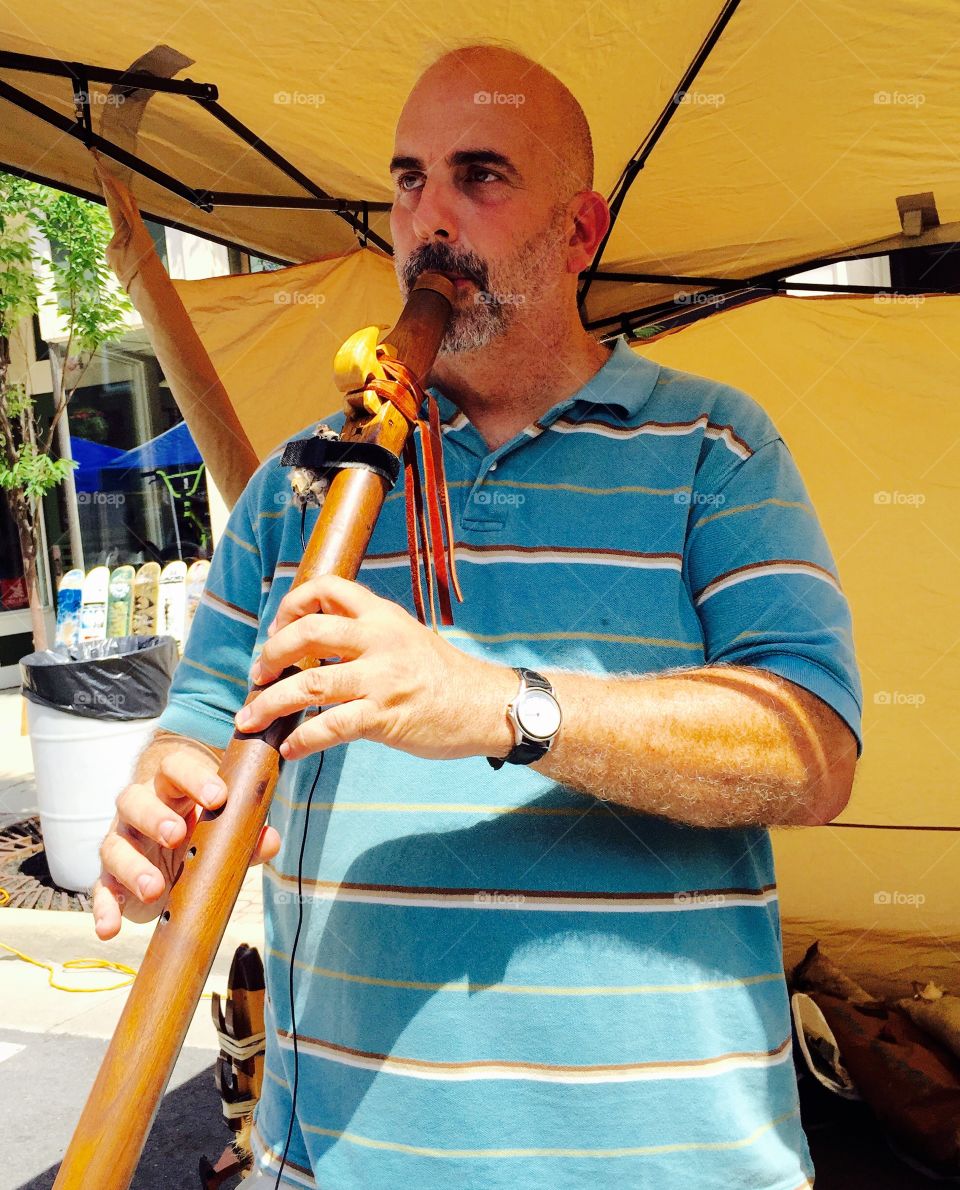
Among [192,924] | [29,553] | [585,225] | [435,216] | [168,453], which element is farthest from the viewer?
[168,453]

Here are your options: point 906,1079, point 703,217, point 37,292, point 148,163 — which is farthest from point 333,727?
point 37,292

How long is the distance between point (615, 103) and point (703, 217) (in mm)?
787

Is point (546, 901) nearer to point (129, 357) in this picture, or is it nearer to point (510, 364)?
point (510, 364)

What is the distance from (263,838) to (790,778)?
543 millimetres

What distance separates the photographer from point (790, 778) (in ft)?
3.43

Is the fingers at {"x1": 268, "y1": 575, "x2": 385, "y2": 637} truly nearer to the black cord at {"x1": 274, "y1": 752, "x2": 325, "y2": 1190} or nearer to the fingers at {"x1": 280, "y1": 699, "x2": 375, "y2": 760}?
the fingers at {"x1": 280, "y1": 699, "x2": 375, "y2": 760}

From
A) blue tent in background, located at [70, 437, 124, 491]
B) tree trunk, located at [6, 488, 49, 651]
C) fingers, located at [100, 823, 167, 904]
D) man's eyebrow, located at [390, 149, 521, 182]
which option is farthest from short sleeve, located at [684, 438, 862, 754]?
blue tent in background, located at [70, 437, 124, 491]

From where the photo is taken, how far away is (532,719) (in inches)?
36.5

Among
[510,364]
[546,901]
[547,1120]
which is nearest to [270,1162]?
[547,1120]

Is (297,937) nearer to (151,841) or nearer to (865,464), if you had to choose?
(151,841)

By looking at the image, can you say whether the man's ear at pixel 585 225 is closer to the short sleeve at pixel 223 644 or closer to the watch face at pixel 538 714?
the short sleeve at pixel 223 644

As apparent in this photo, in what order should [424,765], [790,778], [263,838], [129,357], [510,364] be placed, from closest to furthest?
[263,838] < [790,778] < [424,765] < [510,364] < [129,357]

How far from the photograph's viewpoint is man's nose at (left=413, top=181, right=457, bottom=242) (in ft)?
4.39

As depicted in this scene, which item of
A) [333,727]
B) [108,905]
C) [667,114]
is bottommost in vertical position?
[108,905]
